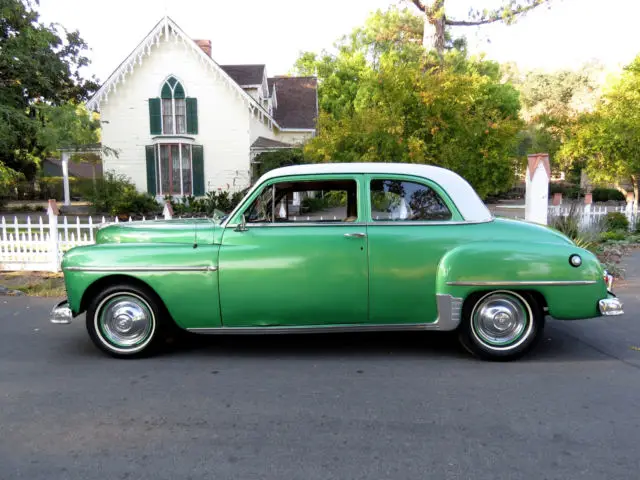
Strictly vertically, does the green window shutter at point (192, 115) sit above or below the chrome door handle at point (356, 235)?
above

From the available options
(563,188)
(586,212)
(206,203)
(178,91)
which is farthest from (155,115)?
(563,188)

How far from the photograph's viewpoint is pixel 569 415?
11.6ft

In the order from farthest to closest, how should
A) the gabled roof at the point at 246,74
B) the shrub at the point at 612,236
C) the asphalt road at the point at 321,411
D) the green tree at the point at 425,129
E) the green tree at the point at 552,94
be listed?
the green tree at the point at 552,94
the gabled roof at the point at 246,74
the shrub at the point at 612,236
the green tree at the point at 425,129
the asphalt road at the point at 321,411

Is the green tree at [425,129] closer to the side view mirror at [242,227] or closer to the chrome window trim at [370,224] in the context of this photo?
the chrome window trim at [370,224]

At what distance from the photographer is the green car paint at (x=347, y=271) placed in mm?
4441

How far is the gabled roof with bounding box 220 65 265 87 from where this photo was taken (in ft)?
80.4

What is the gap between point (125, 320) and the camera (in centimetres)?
470

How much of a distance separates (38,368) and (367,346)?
3.12 metres

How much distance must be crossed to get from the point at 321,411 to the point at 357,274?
52.6 inches

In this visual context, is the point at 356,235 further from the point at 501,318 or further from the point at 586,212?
the point at 586,212

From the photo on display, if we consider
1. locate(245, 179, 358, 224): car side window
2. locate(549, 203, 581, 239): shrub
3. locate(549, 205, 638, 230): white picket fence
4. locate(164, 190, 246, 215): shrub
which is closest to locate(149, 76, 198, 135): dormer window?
locate(164, 190, 246, 215): shrub

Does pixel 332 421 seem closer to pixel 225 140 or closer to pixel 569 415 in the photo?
pixel 569 415

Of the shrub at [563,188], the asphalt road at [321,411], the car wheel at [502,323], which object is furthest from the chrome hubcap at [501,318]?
the shrub at [563,188]

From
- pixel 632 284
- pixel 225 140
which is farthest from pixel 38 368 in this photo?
pixel 225 140
